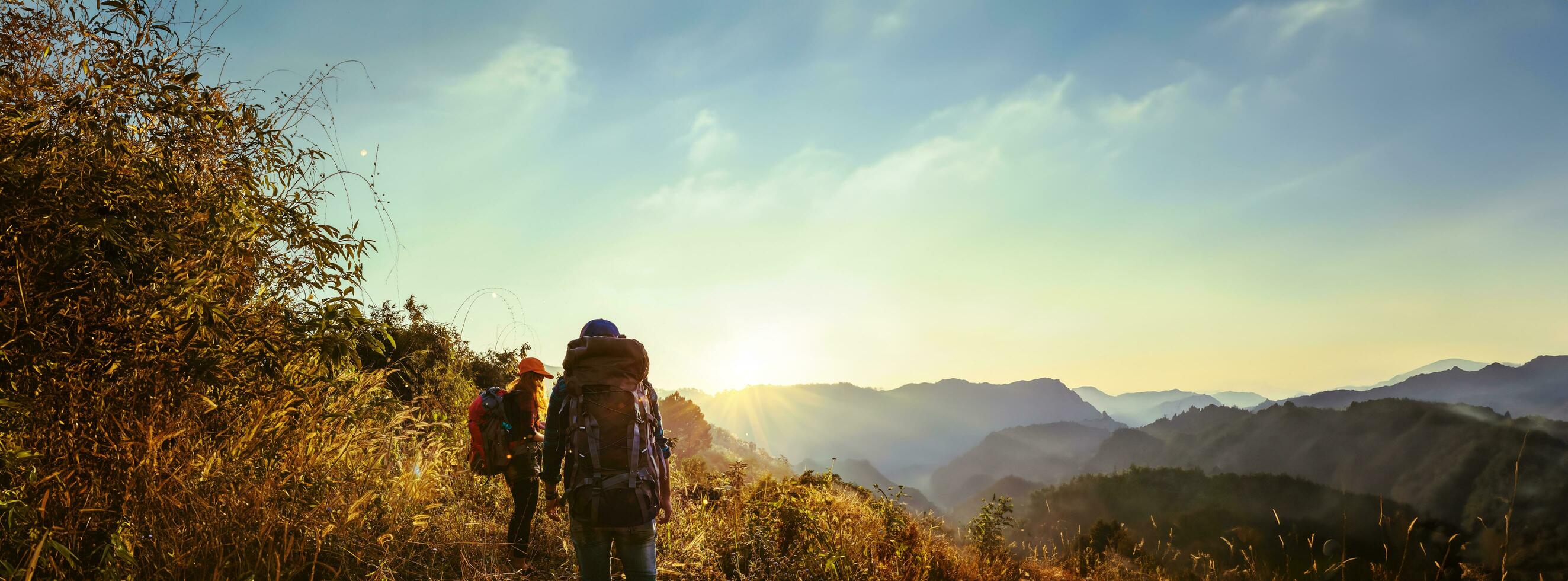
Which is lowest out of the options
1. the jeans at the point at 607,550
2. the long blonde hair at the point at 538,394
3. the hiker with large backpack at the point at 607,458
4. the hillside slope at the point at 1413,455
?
the hillside slope at the point at 1413,455

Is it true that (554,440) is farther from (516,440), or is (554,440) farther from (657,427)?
(516,440)

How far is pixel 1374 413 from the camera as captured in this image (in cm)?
9919

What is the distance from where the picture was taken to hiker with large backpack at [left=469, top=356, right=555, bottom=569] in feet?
15.1

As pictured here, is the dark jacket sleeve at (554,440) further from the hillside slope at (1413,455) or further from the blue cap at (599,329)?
the hillside slope at (1413,455)

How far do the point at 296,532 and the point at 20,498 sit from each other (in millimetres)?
997

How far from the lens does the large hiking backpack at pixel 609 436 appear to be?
3.13 m

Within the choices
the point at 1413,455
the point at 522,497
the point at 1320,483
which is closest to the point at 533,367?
the point at 522,497

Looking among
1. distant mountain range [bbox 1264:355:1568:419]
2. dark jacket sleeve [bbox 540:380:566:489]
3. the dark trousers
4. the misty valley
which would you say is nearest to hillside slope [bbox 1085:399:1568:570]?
the misty valley

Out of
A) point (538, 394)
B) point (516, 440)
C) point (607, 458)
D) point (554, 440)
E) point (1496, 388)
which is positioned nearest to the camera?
point (607, 458)

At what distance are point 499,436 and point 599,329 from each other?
5.98 ft

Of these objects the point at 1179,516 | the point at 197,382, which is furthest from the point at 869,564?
the point at 1179,516

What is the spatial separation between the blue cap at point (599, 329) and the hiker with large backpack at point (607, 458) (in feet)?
0.48

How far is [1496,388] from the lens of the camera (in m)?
166

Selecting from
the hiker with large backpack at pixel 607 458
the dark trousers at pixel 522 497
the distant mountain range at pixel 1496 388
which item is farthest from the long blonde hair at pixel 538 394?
the distant mountain range at pixel 1496 388
